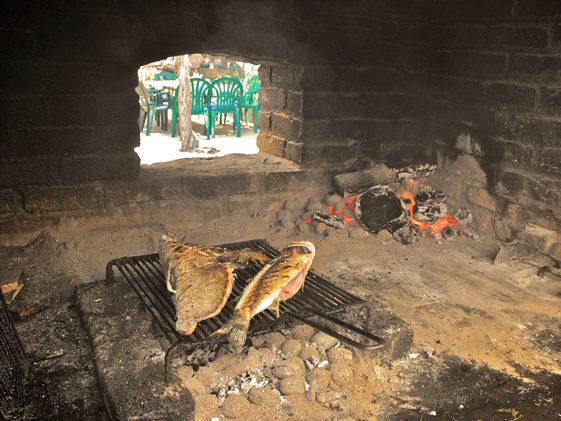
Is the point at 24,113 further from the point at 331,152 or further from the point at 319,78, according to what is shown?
the point at 331,152

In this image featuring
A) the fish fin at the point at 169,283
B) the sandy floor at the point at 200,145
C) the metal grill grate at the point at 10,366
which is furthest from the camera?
the sandy floor at the point at 200,145

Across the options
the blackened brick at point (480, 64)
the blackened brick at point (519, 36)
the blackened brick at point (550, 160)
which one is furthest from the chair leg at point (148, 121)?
the blackened brick at point (550, 160)

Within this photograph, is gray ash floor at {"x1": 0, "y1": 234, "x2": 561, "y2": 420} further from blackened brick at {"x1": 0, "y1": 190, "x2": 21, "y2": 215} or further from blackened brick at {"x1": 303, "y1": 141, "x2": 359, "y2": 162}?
blackened brick at {"x1": 303, "y1": 141, "x2": 359, "y2": 162}

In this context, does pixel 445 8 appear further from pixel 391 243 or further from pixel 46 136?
pixel 46 136

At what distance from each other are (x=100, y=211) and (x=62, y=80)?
1.28 meters

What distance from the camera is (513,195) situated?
5.67 metres

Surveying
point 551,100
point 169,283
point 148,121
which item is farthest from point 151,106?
point 169,283

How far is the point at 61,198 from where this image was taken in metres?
4.97

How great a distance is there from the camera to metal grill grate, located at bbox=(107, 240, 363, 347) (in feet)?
10.5

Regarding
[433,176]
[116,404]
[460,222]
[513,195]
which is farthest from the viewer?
[433,176]

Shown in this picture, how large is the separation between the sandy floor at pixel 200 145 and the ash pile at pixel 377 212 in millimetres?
5269

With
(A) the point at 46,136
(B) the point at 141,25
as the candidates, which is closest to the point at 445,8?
(B) the point at 141,25

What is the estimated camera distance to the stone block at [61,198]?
4.86 meters

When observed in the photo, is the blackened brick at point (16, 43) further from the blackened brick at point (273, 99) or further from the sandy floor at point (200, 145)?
the sandy floor at point (200, 145)
